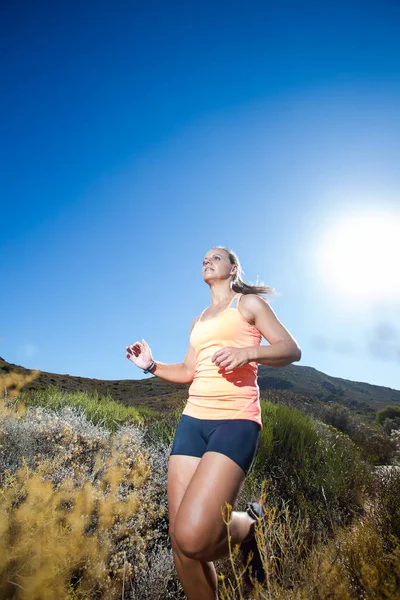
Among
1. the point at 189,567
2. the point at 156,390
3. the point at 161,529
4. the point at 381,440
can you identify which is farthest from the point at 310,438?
the point at 156,390

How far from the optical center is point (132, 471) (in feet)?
12.7

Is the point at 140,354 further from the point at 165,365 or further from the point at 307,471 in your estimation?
the point at 307,471

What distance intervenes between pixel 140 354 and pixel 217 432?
1.18 m

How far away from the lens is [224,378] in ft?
7.36

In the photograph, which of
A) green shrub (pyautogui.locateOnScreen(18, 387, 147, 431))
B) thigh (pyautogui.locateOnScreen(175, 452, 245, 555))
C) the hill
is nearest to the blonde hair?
thigh (pyautogui.locateOnScreen(175, 452, 245, 555))

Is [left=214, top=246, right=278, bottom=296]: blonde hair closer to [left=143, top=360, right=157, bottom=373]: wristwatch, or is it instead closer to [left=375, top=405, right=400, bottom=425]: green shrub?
[left=143, top=360, right=157, bottom=373]: wristwatch

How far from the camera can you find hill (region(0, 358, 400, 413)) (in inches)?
773

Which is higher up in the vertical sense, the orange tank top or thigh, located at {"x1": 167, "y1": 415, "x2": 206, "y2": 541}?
the orange tank top

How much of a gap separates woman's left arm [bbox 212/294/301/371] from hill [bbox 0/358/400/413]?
15.6m

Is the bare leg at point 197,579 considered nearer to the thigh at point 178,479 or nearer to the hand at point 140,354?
the thigh at point 178,479

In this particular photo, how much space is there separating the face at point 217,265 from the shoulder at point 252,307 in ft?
1.67

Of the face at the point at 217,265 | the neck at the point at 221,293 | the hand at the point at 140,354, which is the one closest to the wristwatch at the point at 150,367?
the hand at the point at 140,354

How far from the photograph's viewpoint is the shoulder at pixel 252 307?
241 cm

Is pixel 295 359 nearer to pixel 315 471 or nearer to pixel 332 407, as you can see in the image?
pixel 315 471
